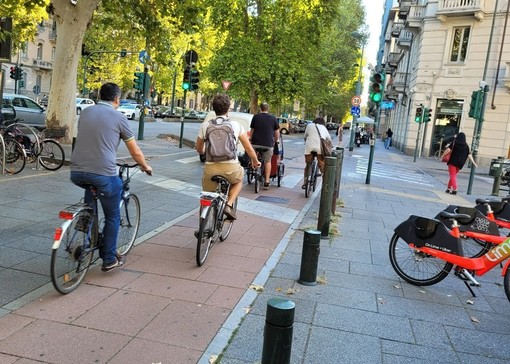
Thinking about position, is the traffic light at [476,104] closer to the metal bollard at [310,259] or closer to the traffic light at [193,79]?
the traffic light at [193,79]

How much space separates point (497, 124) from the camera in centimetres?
2625

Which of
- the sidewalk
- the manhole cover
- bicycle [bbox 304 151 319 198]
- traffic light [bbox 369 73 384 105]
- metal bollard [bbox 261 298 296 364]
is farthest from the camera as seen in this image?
traffic light [bbox 369 73 384 105]

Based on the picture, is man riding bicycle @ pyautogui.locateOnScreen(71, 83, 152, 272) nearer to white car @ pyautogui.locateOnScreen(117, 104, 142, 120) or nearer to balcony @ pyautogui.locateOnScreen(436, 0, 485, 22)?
balcony @ pyautogui.locateOnScreen(436, 0, 485, 22)

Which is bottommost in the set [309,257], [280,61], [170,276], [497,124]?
[170,276]

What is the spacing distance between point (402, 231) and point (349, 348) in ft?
6.66

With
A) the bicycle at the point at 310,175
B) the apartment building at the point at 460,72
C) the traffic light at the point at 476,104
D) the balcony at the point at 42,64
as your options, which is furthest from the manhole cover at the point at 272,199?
the balcony at the point at 42,64

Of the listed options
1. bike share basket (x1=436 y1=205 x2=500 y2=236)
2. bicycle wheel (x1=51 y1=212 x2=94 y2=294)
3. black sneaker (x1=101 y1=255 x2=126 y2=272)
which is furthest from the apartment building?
bicycle wheel (x1=51 y1=212 x2=94 y2=294)

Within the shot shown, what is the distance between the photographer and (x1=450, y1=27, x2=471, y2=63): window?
90.2ft

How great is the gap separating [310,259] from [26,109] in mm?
18273

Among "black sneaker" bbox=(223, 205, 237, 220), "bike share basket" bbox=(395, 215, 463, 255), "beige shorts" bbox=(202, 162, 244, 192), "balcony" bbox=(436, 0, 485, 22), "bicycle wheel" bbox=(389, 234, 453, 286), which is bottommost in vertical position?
"bicycle wheel" bbox=(389, 234, 453, 286)

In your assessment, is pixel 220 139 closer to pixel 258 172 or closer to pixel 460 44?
pixel 258 172

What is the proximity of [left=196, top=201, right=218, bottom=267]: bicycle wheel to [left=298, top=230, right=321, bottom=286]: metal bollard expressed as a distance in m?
1.06

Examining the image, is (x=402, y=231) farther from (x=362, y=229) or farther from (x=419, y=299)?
(x=362, y=229)

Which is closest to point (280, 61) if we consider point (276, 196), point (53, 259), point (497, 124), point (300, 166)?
point (300, 166)
